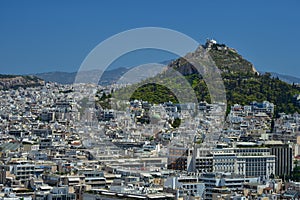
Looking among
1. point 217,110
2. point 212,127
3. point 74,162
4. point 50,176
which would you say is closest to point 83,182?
point 50,176

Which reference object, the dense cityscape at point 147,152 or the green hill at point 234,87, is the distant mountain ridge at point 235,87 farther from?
the dense cityscape at point 147,152

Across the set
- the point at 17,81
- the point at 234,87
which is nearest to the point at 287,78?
the point at 234,87

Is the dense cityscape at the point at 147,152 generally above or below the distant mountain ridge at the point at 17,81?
below

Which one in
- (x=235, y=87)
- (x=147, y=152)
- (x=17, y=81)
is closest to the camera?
(x=147, y=152)

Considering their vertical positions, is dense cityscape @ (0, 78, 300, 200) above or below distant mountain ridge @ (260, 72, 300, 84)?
below

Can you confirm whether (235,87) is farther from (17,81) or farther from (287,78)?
(17,81)

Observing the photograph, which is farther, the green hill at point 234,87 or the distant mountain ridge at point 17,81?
the distant mountain ridge at point 17,81

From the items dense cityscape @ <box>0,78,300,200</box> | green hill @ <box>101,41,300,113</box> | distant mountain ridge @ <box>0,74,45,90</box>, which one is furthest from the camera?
distant mountain ridge @ <box>0,74,45,90</box>

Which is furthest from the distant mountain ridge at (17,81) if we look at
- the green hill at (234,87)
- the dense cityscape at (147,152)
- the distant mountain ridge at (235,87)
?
the green hill at (234,87)

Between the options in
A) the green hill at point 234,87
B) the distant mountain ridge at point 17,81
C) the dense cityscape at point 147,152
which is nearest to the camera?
the dense cityscape at point 147,152

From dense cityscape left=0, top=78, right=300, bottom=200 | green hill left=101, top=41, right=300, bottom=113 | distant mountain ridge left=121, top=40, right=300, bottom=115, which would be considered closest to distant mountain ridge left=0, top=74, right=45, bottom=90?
dense cityscape left=0, top=78, right=300, bottom=200

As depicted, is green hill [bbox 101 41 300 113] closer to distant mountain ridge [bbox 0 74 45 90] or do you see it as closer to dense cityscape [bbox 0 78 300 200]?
dense cityscape [bbox 0 78 300 200]

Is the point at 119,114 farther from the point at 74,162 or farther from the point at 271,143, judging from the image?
the point at 74,162
